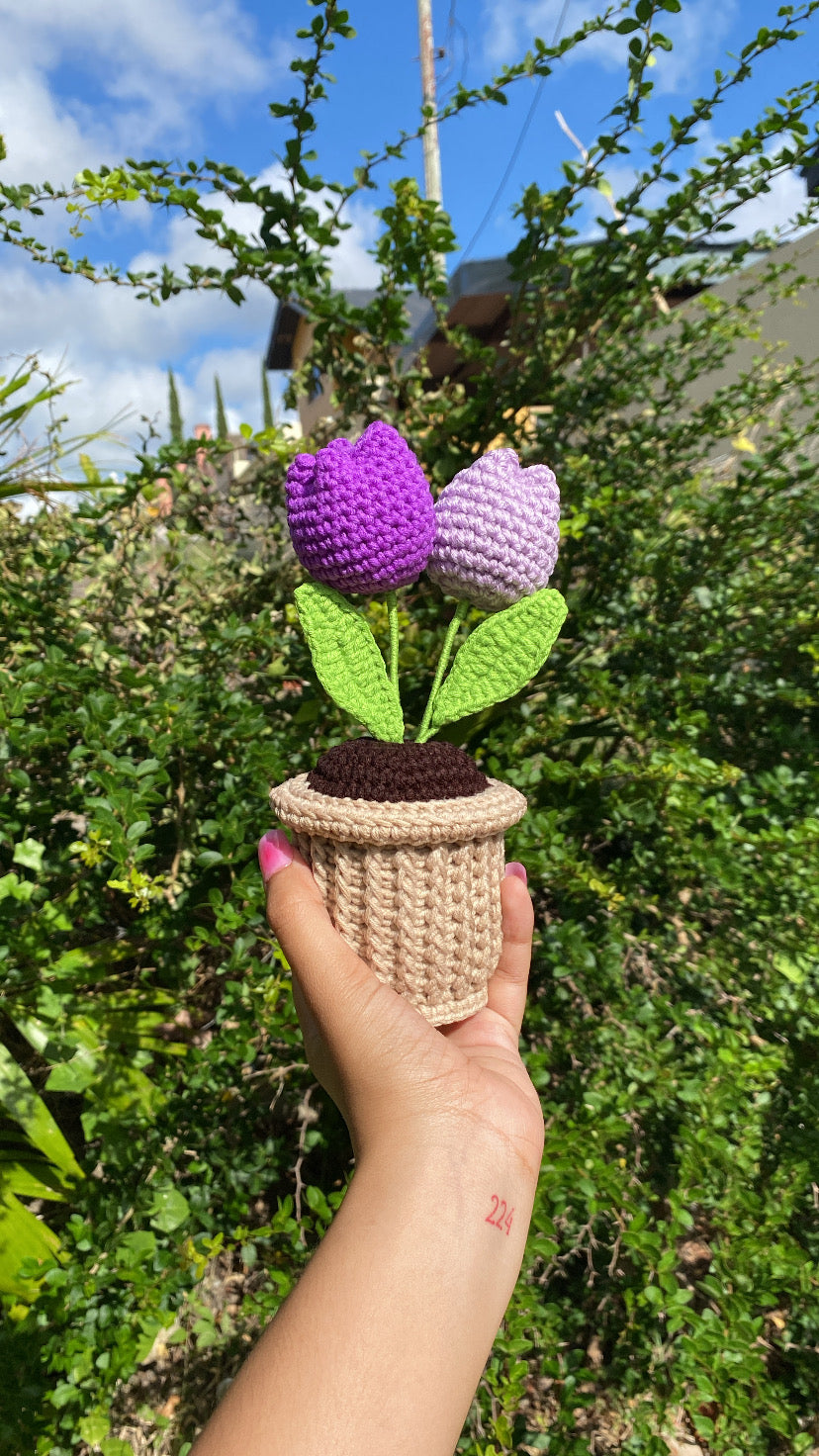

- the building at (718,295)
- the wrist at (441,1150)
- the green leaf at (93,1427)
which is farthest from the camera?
the building at (718,295)

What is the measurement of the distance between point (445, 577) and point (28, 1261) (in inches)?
53.0

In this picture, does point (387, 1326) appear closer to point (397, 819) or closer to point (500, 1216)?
point (500, 1216)

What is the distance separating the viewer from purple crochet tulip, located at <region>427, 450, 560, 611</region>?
0.97 meters

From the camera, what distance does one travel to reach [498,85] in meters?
1.61

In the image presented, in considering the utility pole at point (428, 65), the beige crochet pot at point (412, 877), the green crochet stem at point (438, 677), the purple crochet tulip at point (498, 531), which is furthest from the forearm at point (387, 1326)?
the utility pole at point (428, 65)

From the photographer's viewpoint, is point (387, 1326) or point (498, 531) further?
point (498, 531)

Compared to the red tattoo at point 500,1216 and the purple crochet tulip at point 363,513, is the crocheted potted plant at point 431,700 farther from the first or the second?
the red tattoo at point 500,1216

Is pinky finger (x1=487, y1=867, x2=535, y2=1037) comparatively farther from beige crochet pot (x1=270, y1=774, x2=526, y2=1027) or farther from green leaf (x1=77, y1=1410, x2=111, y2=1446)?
green leaf (x1=77, y1=1410, x2=111, y2=1446)

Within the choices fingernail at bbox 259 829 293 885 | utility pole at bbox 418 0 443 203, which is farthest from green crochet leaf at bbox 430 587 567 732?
utility pole at bbox 418 0 443 203

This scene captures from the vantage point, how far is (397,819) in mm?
879

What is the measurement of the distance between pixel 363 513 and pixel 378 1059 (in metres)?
0.68

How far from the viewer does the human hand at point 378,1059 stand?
0.79m

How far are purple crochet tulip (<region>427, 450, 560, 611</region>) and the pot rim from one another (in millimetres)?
310

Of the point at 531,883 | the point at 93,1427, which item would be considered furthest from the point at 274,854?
the point at 93,1427
